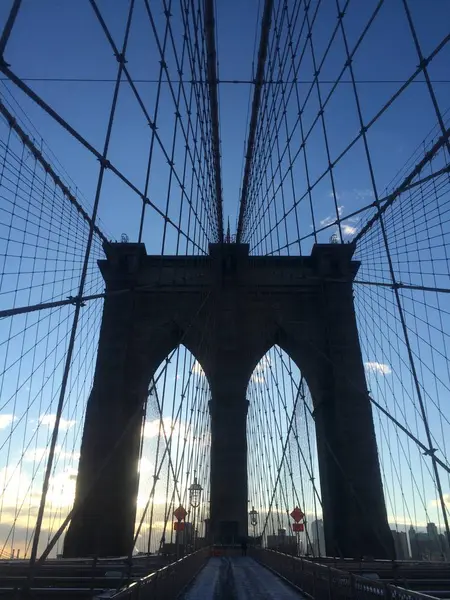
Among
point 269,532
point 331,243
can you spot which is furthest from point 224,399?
point 331,243

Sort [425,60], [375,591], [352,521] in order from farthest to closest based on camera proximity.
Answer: [352,521] < [425,60] < [375,591]

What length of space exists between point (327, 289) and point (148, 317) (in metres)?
9.38

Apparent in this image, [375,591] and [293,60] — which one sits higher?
[293,60]

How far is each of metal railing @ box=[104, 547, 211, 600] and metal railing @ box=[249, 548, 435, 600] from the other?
77.8 inches

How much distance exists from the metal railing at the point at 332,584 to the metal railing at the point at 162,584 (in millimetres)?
1977

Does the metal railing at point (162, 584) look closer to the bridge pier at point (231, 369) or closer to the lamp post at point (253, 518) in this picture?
the bridge pier at point (231, 369)

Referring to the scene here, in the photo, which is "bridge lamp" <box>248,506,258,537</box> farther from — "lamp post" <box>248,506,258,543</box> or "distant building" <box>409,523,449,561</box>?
"distant building" <box>409,523,449,561</box>

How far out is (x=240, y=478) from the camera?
22.2 meters

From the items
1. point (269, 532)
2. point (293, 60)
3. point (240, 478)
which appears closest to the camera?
point (293, 60)

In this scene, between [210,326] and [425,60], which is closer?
[425,60]

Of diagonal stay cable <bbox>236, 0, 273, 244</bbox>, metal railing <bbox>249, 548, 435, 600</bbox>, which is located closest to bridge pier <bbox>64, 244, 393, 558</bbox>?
diagonal stay cable <bbox>236, 0, 273, 244</bbox>

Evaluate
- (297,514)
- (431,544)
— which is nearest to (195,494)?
(297,514)

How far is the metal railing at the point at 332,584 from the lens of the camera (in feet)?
13.0

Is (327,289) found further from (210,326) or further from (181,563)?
(181,563)
